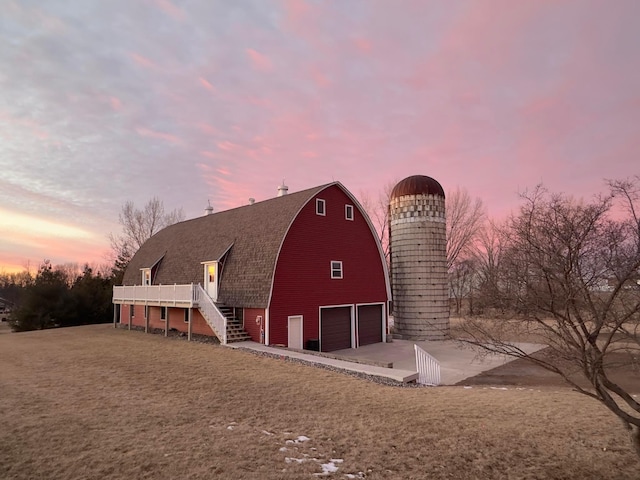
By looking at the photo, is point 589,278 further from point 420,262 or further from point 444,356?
point 420,262

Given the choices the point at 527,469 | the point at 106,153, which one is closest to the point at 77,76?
the point at 106,153

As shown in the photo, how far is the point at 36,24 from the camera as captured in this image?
37.5 ft

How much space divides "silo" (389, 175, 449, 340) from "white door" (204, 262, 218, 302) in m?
11.2

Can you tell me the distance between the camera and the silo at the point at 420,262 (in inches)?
966

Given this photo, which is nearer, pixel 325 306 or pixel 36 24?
pixel 36 24

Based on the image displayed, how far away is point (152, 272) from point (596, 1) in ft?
83.8

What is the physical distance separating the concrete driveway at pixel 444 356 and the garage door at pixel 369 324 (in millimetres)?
597

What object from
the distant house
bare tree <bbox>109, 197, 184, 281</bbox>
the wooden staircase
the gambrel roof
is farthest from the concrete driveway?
bare tree <bbox>109, 197, 184, 281</bbox>

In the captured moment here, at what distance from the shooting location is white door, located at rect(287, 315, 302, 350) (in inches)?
748

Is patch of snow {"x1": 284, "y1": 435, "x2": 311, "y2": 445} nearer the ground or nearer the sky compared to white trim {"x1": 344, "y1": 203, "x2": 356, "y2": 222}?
nearer the ground

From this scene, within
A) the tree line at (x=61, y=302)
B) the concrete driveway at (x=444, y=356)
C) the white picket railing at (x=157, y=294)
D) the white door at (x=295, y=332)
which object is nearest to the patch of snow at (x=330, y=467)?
the concrete driveway at (x=444, y=356)

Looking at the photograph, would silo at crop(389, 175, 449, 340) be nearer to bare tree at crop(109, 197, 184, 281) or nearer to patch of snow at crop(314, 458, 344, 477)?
patch of snow at crop(314, 458, 344, 477)

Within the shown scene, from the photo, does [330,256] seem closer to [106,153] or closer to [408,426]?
[106,153]

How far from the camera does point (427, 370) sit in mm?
13094
